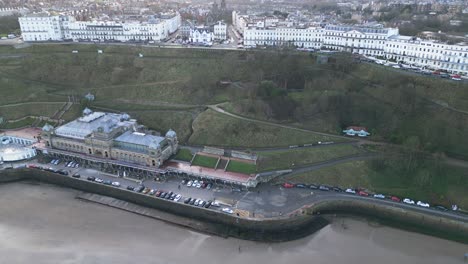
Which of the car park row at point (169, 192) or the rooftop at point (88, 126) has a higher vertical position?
the rooftop at point (88, 126)

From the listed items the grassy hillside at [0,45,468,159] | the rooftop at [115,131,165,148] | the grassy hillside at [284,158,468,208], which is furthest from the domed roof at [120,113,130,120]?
the grassy hillside at [284,158,468,208]

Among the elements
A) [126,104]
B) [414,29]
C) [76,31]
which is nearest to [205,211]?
[126,104]

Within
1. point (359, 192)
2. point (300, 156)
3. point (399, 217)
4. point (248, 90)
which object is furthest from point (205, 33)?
point (399, 217)

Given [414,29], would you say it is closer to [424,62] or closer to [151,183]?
[424,62]

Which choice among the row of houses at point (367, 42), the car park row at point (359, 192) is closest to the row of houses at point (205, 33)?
the row of houses at point (367, 42)

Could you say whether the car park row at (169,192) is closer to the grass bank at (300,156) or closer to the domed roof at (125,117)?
the grass bank at (300,156)

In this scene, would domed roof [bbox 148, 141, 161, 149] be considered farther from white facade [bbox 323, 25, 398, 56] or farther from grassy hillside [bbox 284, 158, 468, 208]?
white facade [bbox 323, 25, 398, 56]
